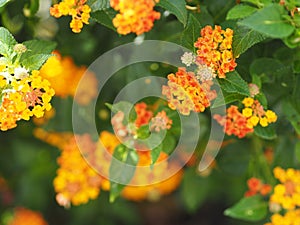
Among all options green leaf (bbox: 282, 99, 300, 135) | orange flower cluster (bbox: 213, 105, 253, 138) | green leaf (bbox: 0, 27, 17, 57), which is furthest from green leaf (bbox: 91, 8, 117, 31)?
green leaf (bbox: 282, 99, 300, 135)

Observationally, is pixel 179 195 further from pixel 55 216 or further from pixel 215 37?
pixel 215 37

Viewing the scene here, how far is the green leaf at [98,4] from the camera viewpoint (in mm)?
1181

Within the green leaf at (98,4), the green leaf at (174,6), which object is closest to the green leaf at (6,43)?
the green leaf at (98,4)

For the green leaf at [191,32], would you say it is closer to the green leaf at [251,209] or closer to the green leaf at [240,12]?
the green leaf at [240,12]

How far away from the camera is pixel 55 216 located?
7.50 feet

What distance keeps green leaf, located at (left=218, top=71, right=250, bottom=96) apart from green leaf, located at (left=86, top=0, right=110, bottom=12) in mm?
274

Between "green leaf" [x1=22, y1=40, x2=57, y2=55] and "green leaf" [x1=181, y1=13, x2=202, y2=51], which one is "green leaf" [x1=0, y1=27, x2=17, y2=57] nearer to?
"green leaf" [x1=22, y1=40, x2=57, y2=55]

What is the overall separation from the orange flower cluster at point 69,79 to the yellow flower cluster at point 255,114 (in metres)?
0.65

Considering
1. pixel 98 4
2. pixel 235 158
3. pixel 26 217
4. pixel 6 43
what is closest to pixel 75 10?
pixel 98 4

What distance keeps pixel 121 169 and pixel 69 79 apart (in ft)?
1.65

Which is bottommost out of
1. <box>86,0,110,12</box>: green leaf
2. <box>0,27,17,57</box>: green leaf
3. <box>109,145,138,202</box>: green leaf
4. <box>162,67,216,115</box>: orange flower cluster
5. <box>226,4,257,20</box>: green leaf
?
<box>109,145,138,202</box>: green leaf

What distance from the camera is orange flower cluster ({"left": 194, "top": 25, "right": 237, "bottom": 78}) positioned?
1.18m

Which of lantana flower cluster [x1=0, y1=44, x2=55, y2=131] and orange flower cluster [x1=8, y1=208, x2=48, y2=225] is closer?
lantana flower cluster [x1=0, y1=44, x2=55, y2=131]

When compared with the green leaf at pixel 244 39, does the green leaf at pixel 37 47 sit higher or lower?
lower
